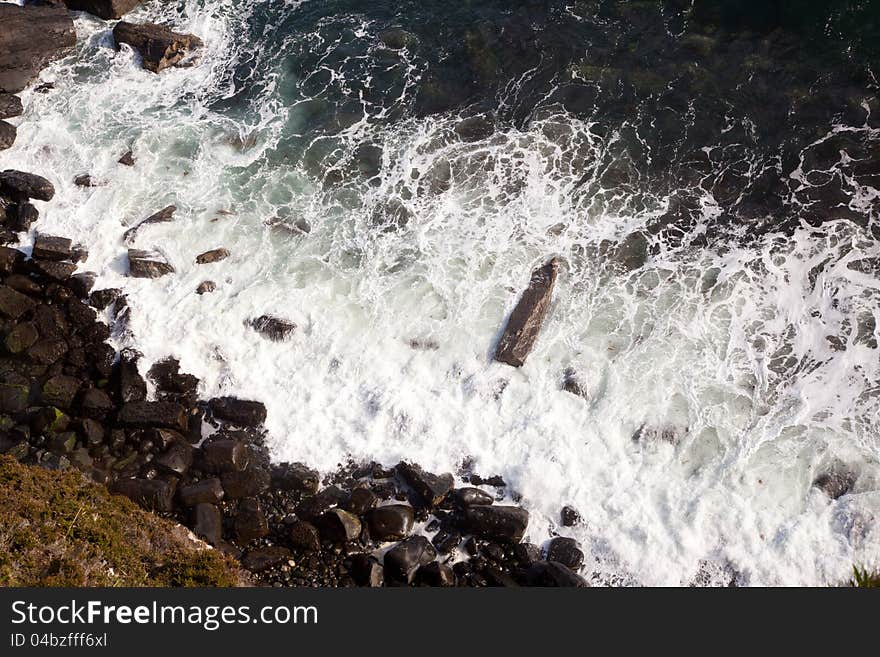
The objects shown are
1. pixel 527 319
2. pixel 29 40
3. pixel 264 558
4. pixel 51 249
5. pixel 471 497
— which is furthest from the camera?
pixel 29 40

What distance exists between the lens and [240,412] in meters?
18.8

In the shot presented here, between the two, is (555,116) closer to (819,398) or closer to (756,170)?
(756,170)

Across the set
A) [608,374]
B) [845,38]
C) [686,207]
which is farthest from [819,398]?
[845,38]

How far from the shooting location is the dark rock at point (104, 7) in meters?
29.7

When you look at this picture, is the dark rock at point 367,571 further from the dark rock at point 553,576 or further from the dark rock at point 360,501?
the dark rock at point 553,576

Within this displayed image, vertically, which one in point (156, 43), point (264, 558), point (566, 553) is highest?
point (156, 43)

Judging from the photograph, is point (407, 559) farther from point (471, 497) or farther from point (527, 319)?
point (527, 319)

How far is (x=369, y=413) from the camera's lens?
1892 cm

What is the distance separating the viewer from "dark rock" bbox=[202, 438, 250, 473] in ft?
58.4

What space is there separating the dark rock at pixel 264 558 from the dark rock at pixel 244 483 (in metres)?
1.48

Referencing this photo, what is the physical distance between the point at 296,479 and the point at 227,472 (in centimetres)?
166

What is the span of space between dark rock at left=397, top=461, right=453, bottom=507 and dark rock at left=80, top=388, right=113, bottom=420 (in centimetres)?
752

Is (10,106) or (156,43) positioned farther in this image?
(156,43)

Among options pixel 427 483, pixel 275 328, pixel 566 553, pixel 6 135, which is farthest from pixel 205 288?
pixel 566 553
